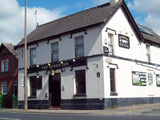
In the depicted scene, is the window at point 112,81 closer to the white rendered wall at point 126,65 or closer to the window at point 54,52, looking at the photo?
the white rendered wall at point 126,65

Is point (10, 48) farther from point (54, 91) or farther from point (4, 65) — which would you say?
point (54, 91)

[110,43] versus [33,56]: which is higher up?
[110,43]

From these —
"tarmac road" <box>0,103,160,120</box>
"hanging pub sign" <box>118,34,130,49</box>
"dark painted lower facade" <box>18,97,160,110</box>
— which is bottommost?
"tarmac road" <box>0,103,160,120</box>

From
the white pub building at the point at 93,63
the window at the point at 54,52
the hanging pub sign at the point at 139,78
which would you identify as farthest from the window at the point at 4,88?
the hanging pub sign at the point at 139,78

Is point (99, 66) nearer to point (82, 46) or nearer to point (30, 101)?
point (82, 46)

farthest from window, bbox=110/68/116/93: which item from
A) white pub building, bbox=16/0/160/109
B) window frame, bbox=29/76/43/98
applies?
window frame, bbox=29/76/43/98

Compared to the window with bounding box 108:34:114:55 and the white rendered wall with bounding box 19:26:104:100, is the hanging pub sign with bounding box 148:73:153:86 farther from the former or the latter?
the white rendered wall with bounding box 19:26:104:100

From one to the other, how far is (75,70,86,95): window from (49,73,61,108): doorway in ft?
8.06

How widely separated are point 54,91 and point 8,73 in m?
9.44

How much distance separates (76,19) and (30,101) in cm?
938

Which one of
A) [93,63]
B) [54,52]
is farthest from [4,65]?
[93,63]

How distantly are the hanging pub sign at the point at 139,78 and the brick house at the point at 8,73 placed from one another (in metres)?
13.8

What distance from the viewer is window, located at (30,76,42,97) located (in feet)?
79.8

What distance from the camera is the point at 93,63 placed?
2016 centimetres
